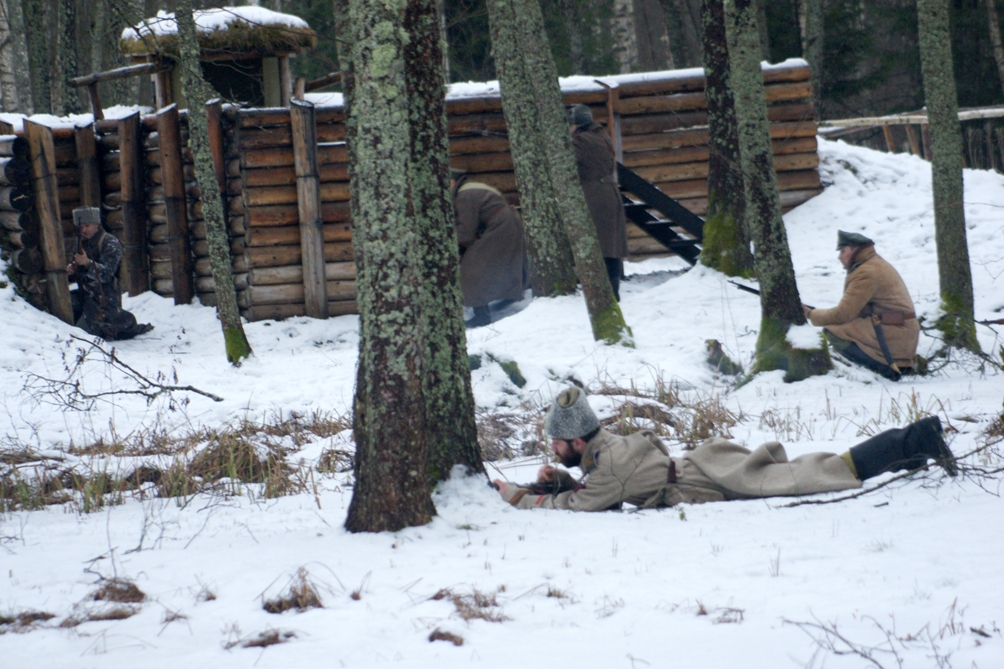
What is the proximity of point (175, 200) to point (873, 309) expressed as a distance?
8.39 meters

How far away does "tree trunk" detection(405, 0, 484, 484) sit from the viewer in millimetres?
4259

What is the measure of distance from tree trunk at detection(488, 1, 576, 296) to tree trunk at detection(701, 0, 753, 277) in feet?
5.93

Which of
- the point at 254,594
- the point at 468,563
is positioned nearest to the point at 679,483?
the point at 468,563

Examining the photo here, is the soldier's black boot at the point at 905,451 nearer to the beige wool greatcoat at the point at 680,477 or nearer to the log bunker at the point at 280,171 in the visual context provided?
the beige wool greatcoat at the point at 680,477

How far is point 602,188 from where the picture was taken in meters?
9.93

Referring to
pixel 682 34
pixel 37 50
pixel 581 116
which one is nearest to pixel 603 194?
pixel 581 116

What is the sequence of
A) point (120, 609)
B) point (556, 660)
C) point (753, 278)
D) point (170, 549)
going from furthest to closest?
1. point (753, 278)
2. point (170, 549)
3. point (120, 609)
4. point (556, 660)

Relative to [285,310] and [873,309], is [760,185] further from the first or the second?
[285,310]

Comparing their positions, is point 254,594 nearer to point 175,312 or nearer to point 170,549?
point 170,549

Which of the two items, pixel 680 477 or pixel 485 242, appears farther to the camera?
pixel 485 242

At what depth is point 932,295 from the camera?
9516 millimetres

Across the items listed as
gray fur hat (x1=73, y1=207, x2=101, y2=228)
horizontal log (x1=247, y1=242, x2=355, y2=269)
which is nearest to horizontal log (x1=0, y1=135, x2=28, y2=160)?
gray fur hat (x1=73, y1=207, x2=101, y2=228)

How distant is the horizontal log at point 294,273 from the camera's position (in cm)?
1145

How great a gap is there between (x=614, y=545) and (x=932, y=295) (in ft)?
23.5
